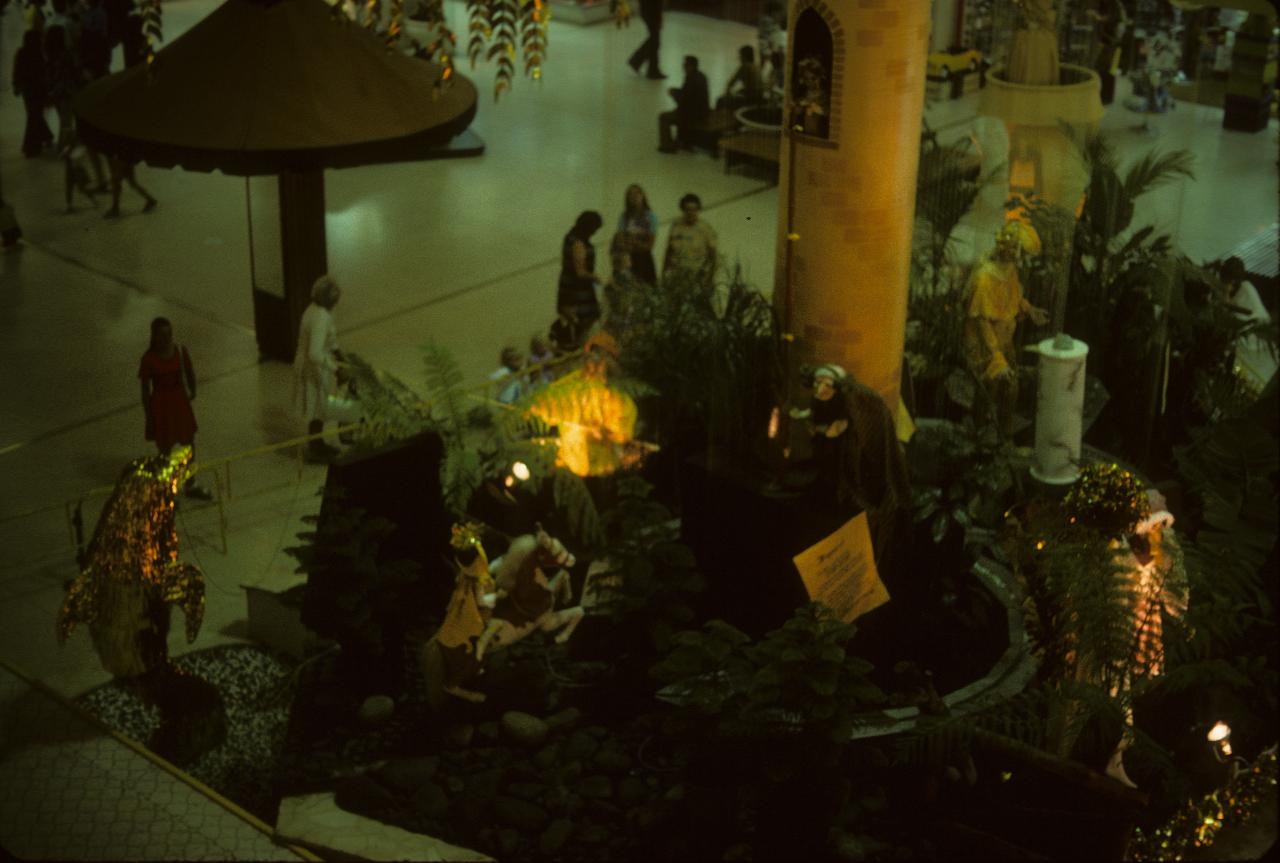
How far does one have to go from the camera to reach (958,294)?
10.8m

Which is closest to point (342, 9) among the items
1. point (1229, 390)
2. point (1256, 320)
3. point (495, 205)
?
point (1229, 390)

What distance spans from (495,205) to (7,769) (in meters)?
11.5

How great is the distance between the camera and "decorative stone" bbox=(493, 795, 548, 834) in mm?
7508

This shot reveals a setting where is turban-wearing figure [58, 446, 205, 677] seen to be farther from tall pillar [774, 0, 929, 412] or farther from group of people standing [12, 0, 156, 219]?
group of people standing [12, 0, 156, 219]

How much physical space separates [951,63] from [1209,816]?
57.3 ft

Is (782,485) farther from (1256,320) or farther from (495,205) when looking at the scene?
(495,205)

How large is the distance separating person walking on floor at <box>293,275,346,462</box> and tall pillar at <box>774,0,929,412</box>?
337 cm

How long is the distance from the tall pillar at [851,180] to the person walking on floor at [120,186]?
366 inches

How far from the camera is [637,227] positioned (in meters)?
13.1

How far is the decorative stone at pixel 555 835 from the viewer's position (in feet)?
24.2

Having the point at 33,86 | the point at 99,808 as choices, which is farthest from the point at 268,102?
the point at 33,86

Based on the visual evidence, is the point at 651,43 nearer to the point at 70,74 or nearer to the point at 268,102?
the point at 70,74

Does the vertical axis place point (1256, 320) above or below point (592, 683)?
above

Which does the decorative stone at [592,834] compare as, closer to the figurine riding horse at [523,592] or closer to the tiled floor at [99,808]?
the figurine riding horse at [523,592]
